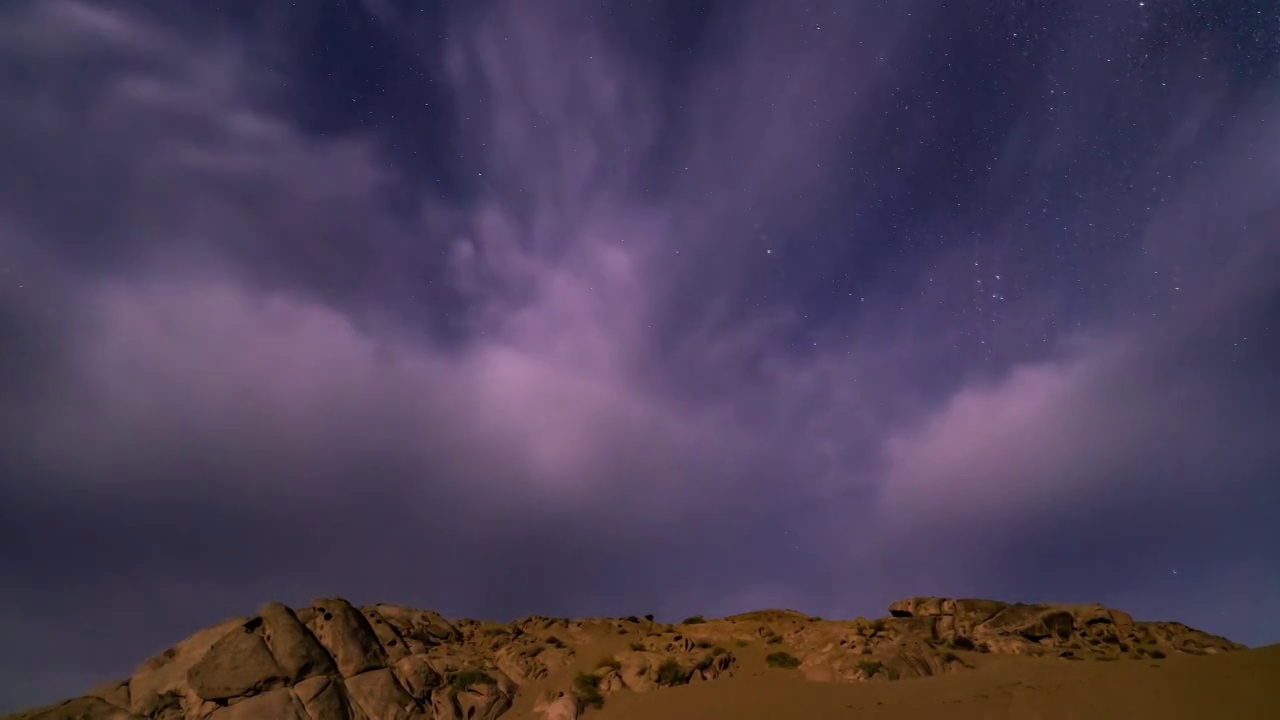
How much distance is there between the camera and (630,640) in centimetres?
3569

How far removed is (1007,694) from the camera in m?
22.4

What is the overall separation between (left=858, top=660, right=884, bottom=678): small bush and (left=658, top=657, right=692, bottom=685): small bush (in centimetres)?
804

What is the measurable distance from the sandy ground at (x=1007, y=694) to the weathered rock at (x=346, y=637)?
7380mm

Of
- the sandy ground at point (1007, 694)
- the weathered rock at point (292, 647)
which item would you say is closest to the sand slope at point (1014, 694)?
the sandy ground at point (1007, 694)

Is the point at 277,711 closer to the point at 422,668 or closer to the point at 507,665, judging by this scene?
the point at 422,668

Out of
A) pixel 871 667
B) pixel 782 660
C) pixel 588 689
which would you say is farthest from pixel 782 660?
pixel 588 689

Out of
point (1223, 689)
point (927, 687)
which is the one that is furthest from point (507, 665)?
point (1223, 689)

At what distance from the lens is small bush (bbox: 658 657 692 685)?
30.5 metres

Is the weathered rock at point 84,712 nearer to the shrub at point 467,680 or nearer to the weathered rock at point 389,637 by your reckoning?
the weathered rock at point 389,637

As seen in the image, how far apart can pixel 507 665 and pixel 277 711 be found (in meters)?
10.4

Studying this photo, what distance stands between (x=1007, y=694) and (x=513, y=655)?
22.7 metres

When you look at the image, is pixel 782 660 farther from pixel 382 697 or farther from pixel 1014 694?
pixel 382 697

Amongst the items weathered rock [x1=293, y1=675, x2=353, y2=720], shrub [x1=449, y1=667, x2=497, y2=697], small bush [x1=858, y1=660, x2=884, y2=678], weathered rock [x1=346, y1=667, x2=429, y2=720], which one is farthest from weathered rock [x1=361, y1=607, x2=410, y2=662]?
small bush [x1=858, y1=660, x2=884, y2=678]

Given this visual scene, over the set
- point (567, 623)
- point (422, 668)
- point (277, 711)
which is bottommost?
point (277, 711)
